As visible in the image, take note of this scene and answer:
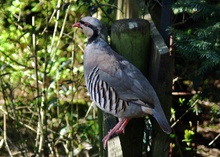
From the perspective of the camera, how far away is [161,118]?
3.04m

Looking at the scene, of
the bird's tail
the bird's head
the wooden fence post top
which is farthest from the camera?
the bird's head

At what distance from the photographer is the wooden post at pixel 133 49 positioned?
10.5ft

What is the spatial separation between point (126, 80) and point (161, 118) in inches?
13.1

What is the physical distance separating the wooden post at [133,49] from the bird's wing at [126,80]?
0.12 meters

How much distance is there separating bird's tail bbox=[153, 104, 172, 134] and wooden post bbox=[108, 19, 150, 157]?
34cm

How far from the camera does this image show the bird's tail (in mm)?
2999

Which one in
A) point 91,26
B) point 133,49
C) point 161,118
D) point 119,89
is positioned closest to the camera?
point 161,118

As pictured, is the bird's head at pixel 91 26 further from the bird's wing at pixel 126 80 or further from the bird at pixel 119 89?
the bird's wing at pixel 126 80

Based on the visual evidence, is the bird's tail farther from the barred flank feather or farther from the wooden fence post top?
the wooden fence post top

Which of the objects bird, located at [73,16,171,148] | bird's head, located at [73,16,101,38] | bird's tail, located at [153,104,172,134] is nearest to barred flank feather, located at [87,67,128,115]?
bird, located at [73,16,171,148]

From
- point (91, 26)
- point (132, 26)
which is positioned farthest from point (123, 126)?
point (91, 26)

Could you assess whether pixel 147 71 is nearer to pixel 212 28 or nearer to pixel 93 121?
pixel 212 28

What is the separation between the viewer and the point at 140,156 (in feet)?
11.2

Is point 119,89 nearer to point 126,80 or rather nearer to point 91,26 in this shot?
point 126,80
